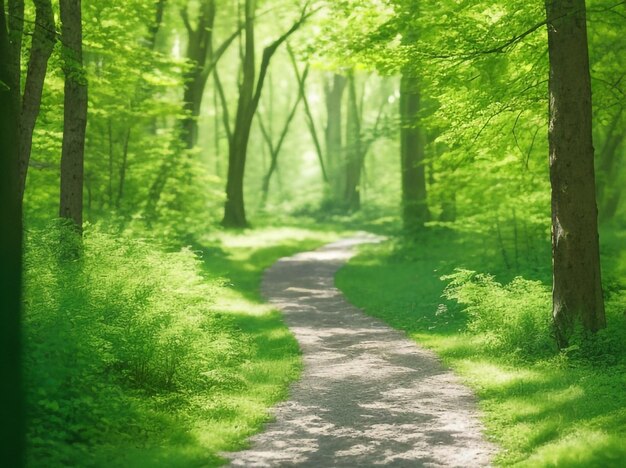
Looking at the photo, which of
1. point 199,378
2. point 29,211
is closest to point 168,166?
point 29,211

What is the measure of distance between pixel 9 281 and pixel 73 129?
7292 millimetres

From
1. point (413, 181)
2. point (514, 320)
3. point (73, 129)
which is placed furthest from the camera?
point (413, 181)

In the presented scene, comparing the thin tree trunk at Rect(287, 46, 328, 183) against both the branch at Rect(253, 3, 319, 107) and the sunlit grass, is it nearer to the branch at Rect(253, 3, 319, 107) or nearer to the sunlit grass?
the branch at Rect(253, 3, 319, 107)

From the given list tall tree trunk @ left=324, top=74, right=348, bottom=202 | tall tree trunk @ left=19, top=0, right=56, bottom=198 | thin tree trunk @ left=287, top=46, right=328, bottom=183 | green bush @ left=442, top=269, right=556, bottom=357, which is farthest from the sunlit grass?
tall tree trunk @ left=324, top=74, right=348, bottom=202

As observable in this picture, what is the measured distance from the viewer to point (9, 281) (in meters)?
7.02

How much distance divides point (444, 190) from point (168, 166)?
28.9 ft

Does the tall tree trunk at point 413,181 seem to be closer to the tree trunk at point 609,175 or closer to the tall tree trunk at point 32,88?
the tree trunk at point 609,175

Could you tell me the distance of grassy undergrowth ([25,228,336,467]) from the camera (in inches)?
268

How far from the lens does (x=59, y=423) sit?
6895 millimetres

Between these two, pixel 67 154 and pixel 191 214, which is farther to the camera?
pixel 191 214

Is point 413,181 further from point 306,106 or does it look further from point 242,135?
point 306,106

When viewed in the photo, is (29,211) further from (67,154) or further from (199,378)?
(199,378)

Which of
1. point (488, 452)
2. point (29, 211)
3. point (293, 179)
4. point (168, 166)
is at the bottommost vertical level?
point (488, 452)

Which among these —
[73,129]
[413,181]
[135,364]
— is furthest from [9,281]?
[413,181]
